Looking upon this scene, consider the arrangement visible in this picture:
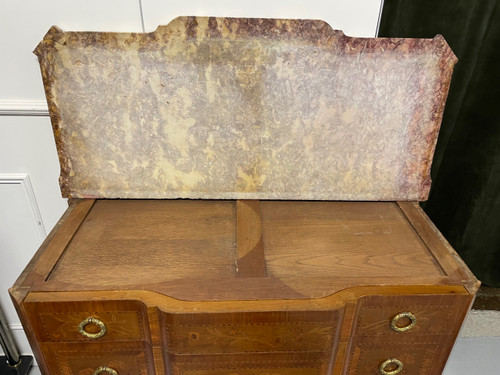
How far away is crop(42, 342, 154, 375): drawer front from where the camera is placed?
969mm

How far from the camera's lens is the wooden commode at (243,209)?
917 millimetres

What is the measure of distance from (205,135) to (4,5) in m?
0.71

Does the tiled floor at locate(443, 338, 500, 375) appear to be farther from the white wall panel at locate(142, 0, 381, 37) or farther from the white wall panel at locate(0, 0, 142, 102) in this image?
the white wall panel at locate(0, 0, 142, 102)

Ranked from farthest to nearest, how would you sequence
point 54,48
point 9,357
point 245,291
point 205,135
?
point 9,357 → point 205,135 → point 54,48 → point 245,291

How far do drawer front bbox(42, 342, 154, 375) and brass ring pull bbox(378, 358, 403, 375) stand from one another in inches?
25.4

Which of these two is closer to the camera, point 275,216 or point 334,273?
point 334,273

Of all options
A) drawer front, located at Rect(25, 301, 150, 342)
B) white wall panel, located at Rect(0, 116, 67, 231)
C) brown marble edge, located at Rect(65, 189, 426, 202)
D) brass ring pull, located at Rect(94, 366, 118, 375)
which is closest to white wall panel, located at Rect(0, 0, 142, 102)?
Answer: white wall panel, located at Rect(0, 116, 67, 231)

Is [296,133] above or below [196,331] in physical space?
above

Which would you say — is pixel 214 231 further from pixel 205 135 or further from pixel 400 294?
pixel 400 294

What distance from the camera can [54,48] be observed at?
105 centimetres

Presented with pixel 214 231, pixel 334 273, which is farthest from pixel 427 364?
pixel 214 231

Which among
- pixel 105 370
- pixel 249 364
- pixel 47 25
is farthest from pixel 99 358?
pixel 47 25

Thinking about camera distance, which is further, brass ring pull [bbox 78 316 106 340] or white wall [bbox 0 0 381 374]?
white wall [bbox 0 0 381 374]

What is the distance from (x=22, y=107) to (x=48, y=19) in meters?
0.32
